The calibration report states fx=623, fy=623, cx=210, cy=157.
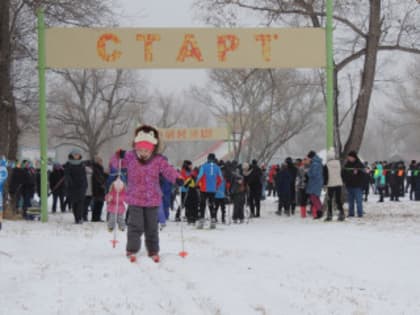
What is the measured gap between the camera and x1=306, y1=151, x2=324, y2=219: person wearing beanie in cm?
1694

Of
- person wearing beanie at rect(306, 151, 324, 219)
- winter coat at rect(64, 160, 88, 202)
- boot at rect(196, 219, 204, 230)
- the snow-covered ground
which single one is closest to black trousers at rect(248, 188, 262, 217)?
person wearing beanie at rect(306, 151, 324, 219)

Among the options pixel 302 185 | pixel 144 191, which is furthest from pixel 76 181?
pixel 144 191

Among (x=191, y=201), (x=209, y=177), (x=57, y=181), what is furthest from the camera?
(x=57, y=181)

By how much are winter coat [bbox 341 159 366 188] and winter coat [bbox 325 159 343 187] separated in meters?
0.98

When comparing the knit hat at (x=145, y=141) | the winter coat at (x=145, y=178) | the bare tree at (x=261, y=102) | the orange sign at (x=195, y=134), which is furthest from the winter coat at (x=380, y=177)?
the orange sign at (x=195, y=134)

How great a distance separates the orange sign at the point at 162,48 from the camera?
15.9 metres

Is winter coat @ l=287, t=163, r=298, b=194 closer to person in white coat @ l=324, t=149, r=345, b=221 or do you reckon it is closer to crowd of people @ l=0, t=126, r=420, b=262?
crowd of people @ l=0, t=126, r=420, b=262

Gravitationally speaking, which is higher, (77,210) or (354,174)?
(354,174)

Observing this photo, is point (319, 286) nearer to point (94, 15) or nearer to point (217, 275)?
point (217, 275)

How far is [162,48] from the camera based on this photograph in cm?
Result: 1595

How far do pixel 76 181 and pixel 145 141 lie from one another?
7829 mm

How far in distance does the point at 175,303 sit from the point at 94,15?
12803 mm

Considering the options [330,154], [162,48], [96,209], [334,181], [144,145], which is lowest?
[96,209]

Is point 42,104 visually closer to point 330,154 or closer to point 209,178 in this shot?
point 209,178
